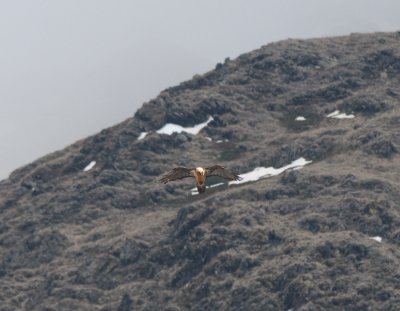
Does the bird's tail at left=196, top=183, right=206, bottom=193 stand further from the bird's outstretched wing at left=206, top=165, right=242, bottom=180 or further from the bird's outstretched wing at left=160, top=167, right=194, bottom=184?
the bird's outstretched wing at left=206, top=165, right=242, bottom=180

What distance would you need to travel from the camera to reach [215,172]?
3061 inches

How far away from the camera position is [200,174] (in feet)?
248

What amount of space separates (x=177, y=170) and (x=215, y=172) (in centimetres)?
208

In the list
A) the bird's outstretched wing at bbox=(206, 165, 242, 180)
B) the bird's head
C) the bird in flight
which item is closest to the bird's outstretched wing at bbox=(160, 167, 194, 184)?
the bird in flight

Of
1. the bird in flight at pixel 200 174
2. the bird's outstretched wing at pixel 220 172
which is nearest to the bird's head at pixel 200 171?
the bird in flight at pixel 200 174

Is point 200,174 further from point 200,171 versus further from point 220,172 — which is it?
point 220,172

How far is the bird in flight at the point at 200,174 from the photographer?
75438 mm

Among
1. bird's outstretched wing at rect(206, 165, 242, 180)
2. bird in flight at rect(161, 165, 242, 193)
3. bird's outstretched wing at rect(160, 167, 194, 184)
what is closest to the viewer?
bird in flight at rect(161, 165, 242, 193)

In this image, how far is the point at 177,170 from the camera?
77000mm

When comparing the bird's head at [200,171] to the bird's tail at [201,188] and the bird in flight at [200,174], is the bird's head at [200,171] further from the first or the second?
the bird's tail at [201,188]

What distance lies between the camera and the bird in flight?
2970 inches

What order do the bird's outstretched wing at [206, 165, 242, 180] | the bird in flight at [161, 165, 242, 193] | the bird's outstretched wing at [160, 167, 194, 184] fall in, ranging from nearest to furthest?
the bird in flight at [161, 165, 242, 193], the bird's outstretched wing at [160, 167, 194, 184], the bird's outstretched wing at [206, 165, 242, 180]

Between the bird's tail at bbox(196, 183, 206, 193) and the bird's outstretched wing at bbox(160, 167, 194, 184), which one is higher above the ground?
the bird's outstretched wing at bbox(160, 167, 194, 184)

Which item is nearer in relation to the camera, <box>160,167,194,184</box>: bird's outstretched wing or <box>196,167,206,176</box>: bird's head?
<box>196,167,206,176</box>: bird's head
